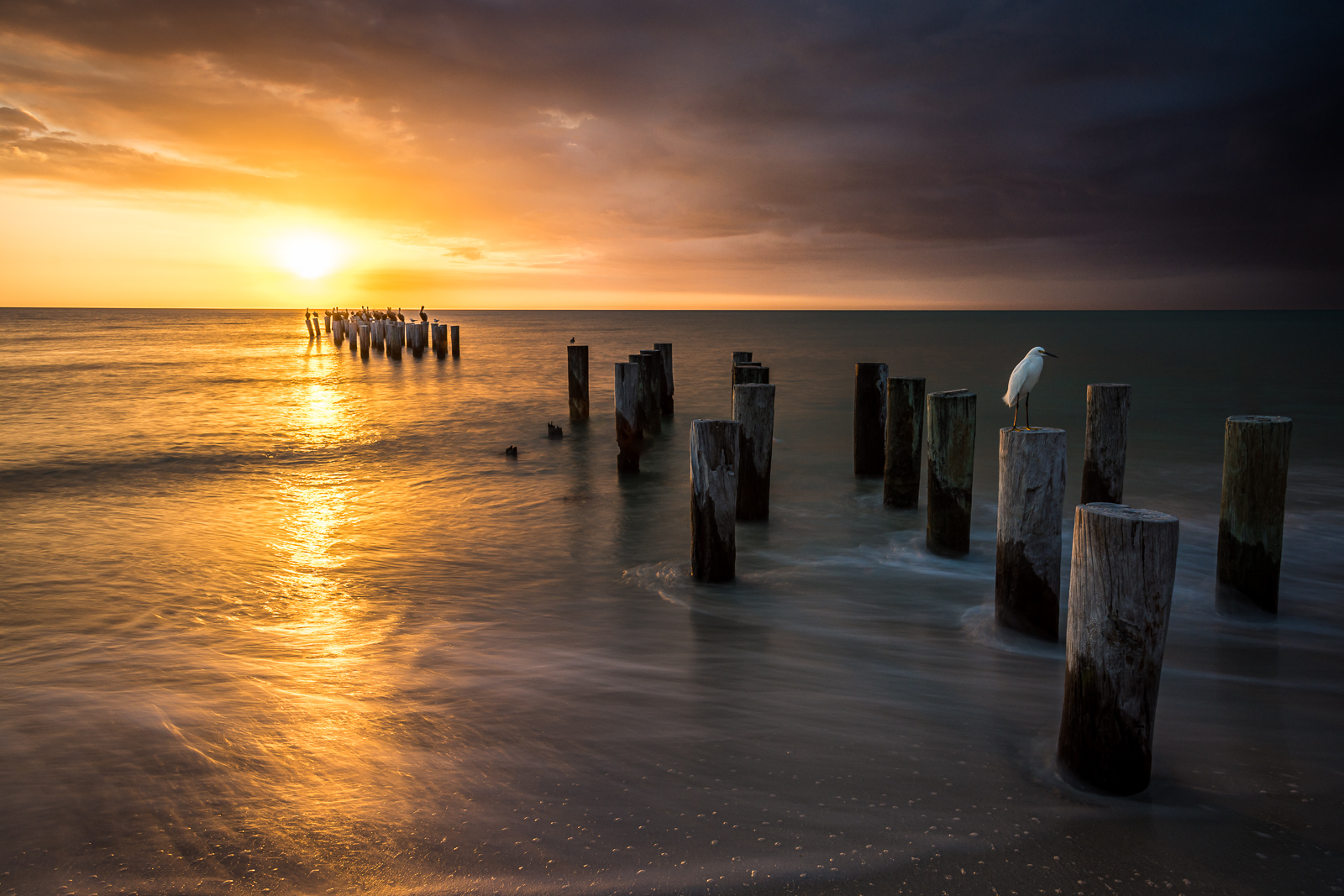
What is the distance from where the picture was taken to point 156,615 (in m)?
5.29

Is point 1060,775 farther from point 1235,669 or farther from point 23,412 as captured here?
point 23,412

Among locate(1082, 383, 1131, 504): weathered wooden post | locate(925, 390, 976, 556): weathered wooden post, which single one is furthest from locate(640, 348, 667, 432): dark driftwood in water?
locate(1082, 383, 1131, 504): weathered wooden post

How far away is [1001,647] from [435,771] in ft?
10.7

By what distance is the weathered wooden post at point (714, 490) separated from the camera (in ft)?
17.9

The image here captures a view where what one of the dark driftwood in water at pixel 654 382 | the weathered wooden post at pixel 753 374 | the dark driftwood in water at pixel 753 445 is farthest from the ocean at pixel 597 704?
the dark driftwood in water at pixel 654 382

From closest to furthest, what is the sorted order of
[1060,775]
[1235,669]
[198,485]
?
[1060,775], [1235,669], [198,485]

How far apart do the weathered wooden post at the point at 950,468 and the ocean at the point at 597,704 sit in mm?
240

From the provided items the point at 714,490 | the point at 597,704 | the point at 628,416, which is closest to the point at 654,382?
the point at 628,416

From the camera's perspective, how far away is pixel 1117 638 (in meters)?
2.78

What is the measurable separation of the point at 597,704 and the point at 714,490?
214 centimetres

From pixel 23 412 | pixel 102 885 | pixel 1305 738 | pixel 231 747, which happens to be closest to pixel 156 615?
pixel 231 747

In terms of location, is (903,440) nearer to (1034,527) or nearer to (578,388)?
(1034,527)

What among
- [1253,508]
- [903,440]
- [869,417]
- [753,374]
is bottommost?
[1253,508]

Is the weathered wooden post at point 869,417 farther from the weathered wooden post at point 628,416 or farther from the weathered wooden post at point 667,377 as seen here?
the weathered wooden post at point 667,377
